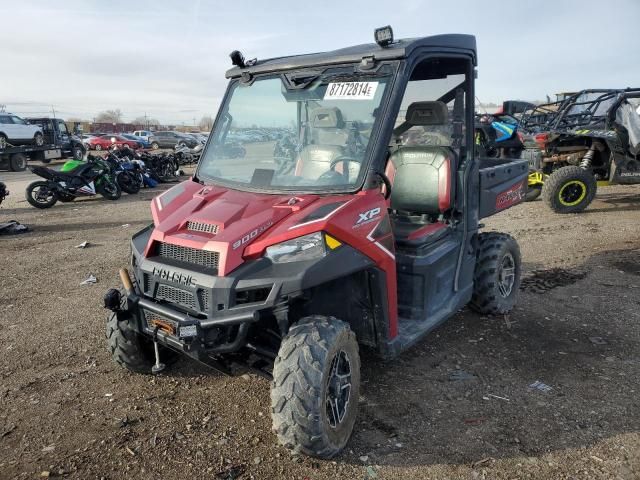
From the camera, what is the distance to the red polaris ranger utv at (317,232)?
2701mm

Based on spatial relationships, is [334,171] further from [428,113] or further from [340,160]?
[428,113]

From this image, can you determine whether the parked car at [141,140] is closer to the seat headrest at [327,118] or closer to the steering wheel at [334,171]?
the seat headrest at [327,118]

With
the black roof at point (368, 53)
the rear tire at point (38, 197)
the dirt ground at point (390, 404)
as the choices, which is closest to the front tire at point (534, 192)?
the dirt ground at point (390, 404)

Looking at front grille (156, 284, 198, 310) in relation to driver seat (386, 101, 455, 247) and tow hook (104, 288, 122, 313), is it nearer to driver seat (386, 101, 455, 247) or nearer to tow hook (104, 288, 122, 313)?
tow hook (104, 288, 122, 313)

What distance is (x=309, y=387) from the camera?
8.55 ft

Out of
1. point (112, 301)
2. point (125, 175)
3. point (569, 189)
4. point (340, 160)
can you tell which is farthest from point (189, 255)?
point (125, 175)

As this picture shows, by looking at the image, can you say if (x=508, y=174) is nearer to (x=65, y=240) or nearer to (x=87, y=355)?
(x=87, y=355)

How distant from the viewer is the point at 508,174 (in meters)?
4.88

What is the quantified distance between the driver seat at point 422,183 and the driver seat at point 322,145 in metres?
0.88

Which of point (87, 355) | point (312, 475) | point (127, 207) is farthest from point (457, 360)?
point (127, 207)

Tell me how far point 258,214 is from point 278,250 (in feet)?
0.97

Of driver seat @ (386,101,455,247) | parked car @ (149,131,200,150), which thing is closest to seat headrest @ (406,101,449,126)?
driver seat @ (386,101,455,247)

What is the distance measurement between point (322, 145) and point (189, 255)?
45.1 inches

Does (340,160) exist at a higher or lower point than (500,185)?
higher
